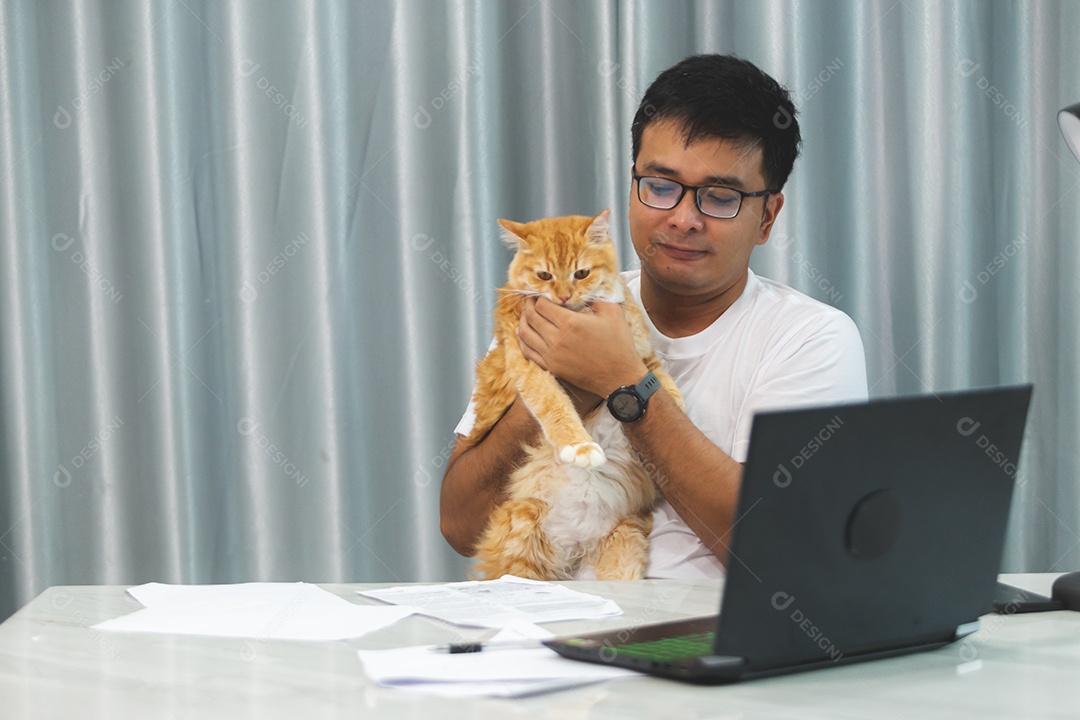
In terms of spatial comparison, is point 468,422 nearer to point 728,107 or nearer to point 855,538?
point 728,107

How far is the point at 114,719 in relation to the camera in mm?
858

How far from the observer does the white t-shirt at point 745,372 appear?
174cm

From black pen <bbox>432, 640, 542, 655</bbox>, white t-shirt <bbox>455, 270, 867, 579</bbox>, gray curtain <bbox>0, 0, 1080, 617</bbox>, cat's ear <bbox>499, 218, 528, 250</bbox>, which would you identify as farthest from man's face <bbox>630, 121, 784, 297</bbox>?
black pen <bbox>432, 640, 542, 655</bbox>

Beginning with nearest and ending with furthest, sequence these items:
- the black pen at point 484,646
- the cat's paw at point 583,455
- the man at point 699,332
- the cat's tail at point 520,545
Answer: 1. the black pen at point 484,646
2. the cat's paw at point 583,455
3. the man at point 699,332
4. the cat's tail at point 520,545

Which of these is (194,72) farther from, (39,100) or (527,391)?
(527,391)

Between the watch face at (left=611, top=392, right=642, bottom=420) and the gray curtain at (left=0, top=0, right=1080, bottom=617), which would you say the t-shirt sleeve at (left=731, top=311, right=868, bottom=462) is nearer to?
Result: the watch face at (left=611, top=392, right=642, bottom=420)

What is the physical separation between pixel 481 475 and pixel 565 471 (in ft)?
0.55

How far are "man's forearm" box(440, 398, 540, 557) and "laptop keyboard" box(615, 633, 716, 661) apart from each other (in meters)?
0.78

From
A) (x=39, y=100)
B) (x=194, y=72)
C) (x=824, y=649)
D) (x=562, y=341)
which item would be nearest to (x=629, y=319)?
(x=562, y=341)

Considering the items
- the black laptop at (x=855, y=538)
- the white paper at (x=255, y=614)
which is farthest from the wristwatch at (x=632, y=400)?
the black laptop at (x=855, y=538)

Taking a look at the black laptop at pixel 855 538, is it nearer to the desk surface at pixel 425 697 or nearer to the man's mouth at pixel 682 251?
the desk surface at pixel 425 697

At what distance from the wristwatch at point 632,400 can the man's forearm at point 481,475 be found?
18cm

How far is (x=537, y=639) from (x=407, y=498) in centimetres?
150

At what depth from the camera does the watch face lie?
165 cm
